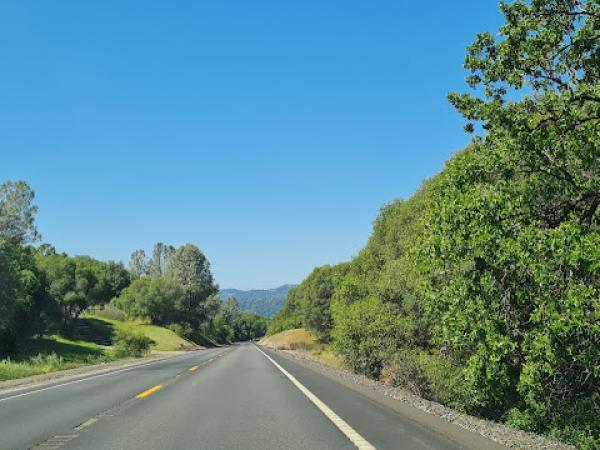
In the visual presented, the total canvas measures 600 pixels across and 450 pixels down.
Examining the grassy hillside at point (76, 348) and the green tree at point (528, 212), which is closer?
the green tree at point (528, 212)

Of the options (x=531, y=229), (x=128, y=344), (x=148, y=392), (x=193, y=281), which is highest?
(x=193, y=281)

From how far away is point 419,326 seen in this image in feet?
77.5

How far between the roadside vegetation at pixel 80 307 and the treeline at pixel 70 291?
0.08 metres

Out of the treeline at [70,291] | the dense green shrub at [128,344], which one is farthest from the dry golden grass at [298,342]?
the dense green shrub at [128,344]

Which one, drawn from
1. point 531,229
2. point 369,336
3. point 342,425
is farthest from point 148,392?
point 369,336

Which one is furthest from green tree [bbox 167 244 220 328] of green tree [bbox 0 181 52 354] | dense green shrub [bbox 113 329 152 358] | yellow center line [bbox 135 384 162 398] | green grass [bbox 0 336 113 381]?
yellow center line [bbox 135 384 162 398]

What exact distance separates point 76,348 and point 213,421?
60.5 metres

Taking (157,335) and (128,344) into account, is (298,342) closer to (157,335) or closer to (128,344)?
(157,335)

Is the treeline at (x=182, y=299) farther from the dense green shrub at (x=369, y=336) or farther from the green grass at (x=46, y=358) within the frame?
the dense green shrub at (x=369, y=336)

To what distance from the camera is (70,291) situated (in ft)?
283

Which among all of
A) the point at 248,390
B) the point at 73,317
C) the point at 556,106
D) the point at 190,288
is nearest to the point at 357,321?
the point at 248,390

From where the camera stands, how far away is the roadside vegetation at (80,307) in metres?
45.3

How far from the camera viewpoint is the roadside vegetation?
45.3 m

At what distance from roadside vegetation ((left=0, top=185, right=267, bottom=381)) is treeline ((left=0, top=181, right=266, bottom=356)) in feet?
0.25
